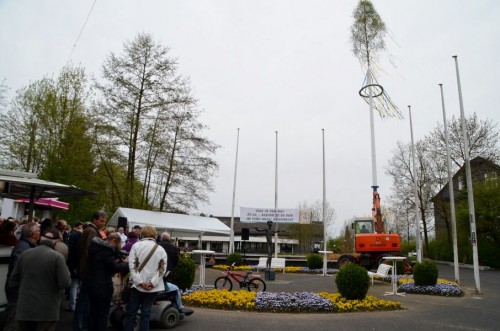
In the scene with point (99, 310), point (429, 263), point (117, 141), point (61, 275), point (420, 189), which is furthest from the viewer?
point (420, 189)

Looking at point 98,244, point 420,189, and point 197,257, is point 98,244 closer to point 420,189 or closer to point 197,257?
point 197,257

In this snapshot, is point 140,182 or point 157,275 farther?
point 140,182

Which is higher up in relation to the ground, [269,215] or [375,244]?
[269,215]

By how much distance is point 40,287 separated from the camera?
5184 millimetres

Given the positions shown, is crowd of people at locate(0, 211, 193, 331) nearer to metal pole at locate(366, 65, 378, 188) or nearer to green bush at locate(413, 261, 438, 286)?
green bush at locate(413, 261, 438, 286)

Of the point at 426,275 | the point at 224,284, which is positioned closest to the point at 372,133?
the point at 426,275

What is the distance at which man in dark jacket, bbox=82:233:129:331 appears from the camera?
240 inches

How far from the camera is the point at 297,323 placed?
9.21 meters

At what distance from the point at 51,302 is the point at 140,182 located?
19.9m

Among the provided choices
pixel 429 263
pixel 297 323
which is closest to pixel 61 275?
pixel 297 323

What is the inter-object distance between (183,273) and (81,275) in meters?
5.17

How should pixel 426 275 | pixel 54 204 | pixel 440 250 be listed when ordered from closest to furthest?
pixel 426 275 → pixel 54 204 → pixel 440 250

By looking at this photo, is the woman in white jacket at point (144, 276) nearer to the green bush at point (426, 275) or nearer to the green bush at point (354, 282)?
the green bush at point (354, 282)

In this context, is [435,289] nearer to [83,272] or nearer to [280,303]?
[280,303]
